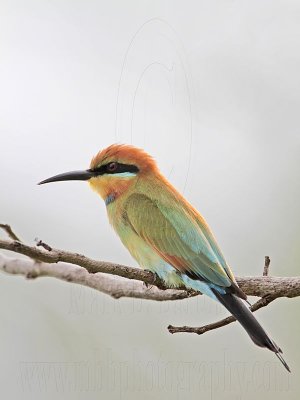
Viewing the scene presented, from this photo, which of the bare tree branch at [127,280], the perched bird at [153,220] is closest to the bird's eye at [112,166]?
the perched bird at [153,220]

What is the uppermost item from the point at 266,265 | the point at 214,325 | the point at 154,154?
the point at 154,154

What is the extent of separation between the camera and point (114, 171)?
142 centimetres

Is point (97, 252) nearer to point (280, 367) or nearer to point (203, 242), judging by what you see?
point (203, 242)

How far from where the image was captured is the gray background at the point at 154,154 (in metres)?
1.49

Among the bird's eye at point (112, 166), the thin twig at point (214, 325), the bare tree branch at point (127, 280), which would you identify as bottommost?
the thin twig at point (214, 325)

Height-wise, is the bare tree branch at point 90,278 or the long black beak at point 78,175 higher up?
the long black beak at point 78,175

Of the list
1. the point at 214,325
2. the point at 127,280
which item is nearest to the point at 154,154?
the point at 127,280

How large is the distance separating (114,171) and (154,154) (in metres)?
0.16

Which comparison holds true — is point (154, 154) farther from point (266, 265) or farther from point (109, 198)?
point (266, 265)

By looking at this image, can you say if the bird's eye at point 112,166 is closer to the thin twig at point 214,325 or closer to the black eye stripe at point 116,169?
the black eye stripe at point 116,169

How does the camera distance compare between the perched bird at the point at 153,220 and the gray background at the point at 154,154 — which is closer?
the perched bird at the point at 153,220

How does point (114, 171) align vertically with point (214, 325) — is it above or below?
above

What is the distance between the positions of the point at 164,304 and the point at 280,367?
331 millimetres

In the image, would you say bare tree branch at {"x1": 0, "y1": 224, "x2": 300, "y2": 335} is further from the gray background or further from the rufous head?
the rufous head
